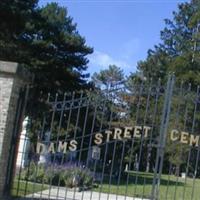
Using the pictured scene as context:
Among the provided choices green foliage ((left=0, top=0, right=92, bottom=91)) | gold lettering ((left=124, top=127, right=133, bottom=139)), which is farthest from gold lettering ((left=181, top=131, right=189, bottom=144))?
green foliage ((left=0, top=0, right=92, bottom=91))

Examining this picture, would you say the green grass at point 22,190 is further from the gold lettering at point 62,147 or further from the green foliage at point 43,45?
the green foliage at point 43,45

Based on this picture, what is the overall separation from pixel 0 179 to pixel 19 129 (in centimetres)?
112

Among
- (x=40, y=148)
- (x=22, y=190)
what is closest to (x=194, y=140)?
(x=40, y=148)

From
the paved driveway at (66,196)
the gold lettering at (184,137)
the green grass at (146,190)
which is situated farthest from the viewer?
the paved driveway at (66,196)

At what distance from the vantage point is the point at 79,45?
40.9 m

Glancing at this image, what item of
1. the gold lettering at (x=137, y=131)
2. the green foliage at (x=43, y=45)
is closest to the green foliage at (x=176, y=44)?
the green foliage at (x=43, y=45)

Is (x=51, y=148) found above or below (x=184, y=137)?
below

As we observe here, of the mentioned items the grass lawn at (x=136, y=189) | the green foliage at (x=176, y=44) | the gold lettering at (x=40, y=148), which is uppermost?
the green foliage at (x=176, y=44)

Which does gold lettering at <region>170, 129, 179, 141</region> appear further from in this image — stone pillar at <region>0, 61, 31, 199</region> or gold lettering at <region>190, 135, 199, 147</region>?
stone pillar at <region>0, 61, 31, 199</region>

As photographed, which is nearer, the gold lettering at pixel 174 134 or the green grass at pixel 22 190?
the gold lettering at pixel 174 134

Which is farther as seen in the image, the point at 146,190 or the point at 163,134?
the point at 146,190

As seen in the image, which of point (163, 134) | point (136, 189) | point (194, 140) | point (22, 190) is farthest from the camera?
point (136, 189)

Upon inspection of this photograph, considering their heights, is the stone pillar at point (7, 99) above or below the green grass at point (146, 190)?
above

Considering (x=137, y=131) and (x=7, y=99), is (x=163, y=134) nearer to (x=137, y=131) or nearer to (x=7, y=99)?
(x=137, y=131)
